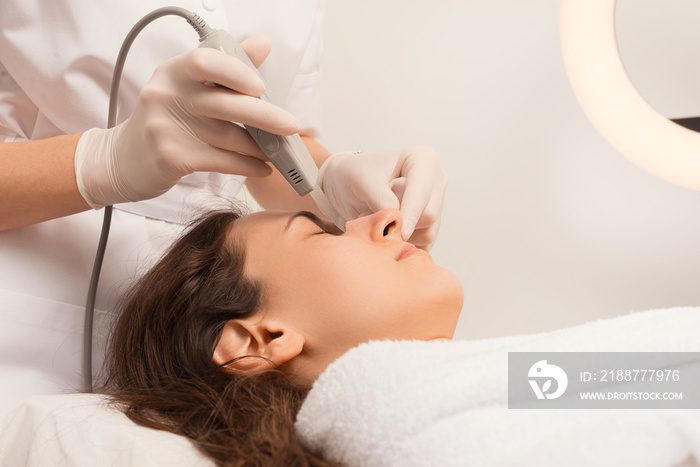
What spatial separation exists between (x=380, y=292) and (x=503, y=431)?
32 cm

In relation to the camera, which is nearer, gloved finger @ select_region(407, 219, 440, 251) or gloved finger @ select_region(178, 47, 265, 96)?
gloved finger @ select_region(178, 47, 265, 96)

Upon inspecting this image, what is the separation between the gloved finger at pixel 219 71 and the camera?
2.70ft

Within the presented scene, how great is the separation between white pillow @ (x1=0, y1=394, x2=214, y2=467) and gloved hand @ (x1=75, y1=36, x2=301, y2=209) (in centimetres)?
35

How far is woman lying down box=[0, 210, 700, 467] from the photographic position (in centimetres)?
58

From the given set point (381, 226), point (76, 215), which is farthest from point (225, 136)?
point (76, 215)

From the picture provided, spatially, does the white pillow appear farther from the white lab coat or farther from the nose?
the nose

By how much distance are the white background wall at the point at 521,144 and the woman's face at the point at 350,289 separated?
0.80 metres

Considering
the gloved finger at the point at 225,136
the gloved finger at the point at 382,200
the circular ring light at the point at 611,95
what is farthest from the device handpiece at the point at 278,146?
the circular ring light at the point at 611,95

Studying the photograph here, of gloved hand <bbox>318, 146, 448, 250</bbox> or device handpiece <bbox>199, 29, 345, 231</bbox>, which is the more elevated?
device handpiece <bbox>199, 29, 345, 231</bbox>

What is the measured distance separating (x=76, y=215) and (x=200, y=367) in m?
0.47

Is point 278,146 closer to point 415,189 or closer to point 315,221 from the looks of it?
point 315,221

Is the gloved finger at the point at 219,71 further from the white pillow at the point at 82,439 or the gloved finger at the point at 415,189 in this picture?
the white pillow at the point at 82,439

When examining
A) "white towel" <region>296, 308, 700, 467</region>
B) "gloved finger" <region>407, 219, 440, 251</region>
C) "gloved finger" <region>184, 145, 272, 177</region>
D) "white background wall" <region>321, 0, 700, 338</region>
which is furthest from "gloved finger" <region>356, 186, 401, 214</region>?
"white background wall" <region>321, 0, 700, 338</region>

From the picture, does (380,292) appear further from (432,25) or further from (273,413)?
(432,25)
